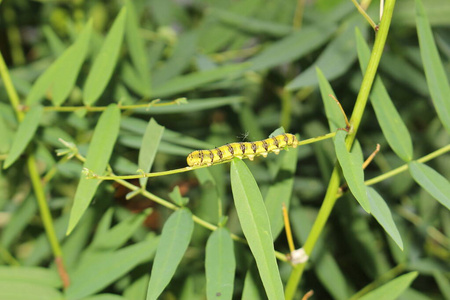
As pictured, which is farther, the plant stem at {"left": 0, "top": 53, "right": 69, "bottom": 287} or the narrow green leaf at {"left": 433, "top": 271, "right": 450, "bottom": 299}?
the narrow green leaf at {"left": 433, "top": 271, "right": 450, "bottom": 299}

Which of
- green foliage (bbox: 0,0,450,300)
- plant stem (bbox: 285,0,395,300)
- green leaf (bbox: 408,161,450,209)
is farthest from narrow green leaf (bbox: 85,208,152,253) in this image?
green leaf (bbox: 408,161,450,209)

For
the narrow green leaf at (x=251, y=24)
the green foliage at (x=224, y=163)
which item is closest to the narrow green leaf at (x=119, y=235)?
the green foliage at (x=224, y=163)

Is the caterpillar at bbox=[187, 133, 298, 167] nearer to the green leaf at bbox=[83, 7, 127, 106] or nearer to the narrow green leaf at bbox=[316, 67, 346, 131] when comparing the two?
the narrow green leaf at bbox=[316, 67, 346, 131]

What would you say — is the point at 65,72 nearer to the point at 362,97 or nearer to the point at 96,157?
the point at 96,157

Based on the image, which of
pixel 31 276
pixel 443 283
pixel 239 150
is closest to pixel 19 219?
pixel 31 276

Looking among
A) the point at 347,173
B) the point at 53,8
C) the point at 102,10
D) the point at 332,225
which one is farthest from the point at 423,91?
the point at 53,8

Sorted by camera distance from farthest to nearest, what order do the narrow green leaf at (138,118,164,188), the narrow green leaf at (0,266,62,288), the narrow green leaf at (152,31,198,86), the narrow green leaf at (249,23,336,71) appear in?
the narrow green leaf at (152,31,198,86), the narrow green leaf at (249,23,336,71), the narrow green leaf at (0,266,62,288), the narrow green leaf at (138,118,164,188)

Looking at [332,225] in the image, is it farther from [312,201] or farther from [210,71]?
[210,71]

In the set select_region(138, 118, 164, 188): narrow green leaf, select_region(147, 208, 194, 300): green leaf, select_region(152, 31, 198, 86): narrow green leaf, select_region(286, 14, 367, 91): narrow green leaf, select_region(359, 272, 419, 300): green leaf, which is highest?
select_region(152, 31, 198, 86): narrow green leaf
